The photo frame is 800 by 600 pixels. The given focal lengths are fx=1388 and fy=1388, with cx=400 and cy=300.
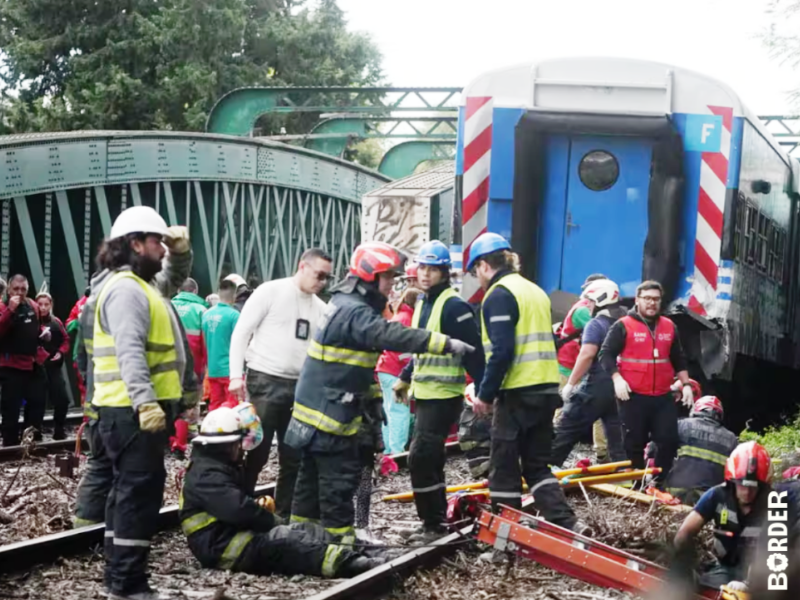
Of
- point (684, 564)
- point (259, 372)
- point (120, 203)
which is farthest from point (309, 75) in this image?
point (684, 564)

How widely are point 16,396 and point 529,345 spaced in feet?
21.6

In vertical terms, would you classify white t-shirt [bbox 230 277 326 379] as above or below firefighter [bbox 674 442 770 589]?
above

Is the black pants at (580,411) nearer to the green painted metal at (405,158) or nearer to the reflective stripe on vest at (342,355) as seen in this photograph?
the reflective stripe on vest at (342,355)

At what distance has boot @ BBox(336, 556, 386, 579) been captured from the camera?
7.10 meters

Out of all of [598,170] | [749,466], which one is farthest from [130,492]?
[598,170]

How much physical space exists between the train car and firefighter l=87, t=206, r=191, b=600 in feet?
18.3

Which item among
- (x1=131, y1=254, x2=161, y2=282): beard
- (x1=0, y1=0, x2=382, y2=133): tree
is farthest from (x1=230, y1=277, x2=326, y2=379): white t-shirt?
(x1=0, y1=0, x2=382, y2=133): tree

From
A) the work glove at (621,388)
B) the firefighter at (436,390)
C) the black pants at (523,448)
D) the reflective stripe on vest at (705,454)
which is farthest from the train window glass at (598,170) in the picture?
the black pants at (523,448)

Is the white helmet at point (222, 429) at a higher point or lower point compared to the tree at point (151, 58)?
lower

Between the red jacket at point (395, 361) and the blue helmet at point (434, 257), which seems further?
the red jacket at point (395, 361)

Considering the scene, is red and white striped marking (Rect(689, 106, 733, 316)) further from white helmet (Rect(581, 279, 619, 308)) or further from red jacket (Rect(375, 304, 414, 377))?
red jacket (Rect(375, 304, 414, 377))

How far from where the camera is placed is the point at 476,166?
38.5 feet

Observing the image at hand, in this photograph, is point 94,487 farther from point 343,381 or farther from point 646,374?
point 646,374

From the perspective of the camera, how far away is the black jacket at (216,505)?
6.90m
